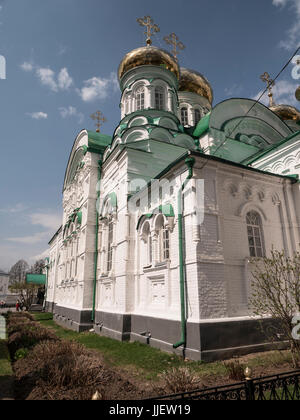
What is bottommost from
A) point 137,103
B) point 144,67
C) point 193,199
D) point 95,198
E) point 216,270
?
point 216,270

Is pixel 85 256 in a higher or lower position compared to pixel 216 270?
higher

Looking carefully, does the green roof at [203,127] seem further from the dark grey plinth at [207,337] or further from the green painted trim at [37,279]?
the green painted trim at [37,279]

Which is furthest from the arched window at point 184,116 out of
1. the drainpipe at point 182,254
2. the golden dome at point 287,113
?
the drainpipe at point 182,254

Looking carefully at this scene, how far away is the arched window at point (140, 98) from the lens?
48.8 feet

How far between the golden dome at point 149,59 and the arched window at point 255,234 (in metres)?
10.5

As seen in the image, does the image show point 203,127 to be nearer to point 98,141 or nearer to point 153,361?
point 98,141

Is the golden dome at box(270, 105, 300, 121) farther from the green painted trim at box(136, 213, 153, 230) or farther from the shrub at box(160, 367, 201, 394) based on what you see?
the shrub at box(160, 367, 201, 394)

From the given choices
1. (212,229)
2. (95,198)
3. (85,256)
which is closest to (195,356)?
(212,229)

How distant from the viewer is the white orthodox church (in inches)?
269

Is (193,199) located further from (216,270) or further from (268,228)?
(268,228)

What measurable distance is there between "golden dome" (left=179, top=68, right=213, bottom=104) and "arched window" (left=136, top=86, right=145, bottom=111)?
469cm
